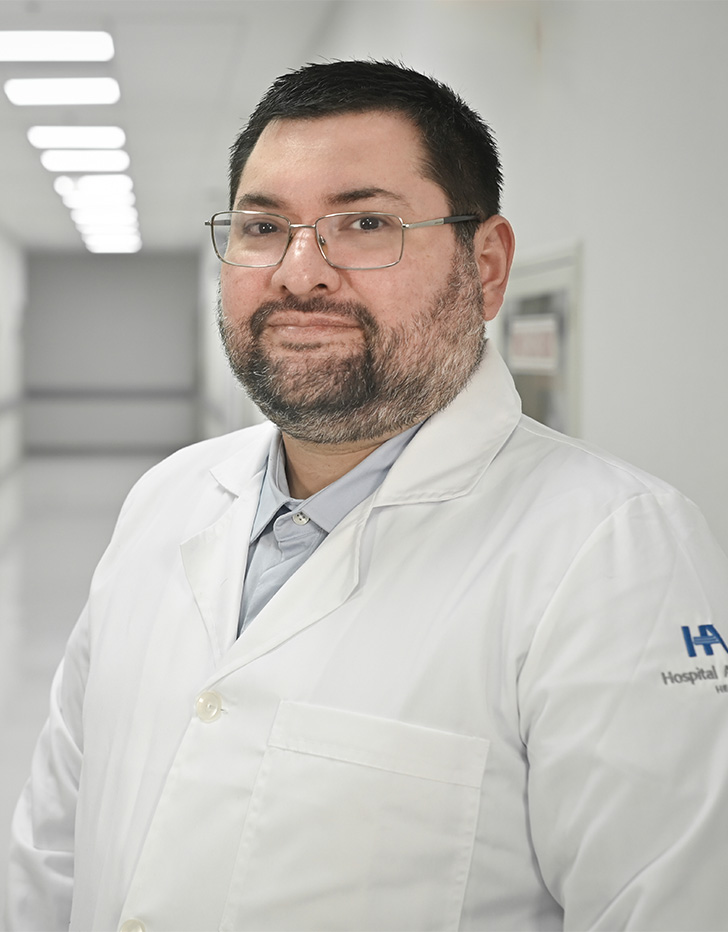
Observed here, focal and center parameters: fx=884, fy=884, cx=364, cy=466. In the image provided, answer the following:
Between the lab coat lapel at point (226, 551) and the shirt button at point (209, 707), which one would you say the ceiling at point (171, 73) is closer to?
the lab coat lapel at point (226, 551)

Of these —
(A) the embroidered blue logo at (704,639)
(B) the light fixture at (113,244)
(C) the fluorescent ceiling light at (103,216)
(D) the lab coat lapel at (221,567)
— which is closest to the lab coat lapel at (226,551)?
(D) the lab coat lapel at (221,567)

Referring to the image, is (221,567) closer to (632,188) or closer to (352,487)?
(352,487)

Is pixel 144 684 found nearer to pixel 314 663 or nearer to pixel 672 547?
pixel 314 663

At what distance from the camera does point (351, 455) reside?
4.19 feet

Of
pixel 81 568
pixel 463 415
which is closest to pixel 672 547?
pixel 463 415

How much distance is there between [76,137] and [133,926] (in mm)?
6923

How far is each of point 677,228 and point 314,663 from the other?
134 centimetres

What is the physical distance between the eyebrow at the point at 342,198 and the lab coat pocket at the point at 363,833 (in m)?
0.66

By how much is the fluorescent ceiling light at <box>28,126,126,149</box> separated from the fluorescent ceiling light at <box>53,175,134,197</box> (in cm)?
117

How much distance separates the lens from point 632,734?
91 centimetres

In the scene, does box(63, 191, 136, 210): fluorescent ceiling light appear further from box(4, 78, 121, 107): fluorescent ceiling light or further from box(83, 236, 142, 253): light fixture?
box(4, 78, 121, 107): fluorescent ceiling light

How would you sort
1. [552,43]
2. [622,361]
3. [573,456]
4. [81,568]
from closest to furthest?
[573,456]
[622,361]
[552,43]
[81,568]

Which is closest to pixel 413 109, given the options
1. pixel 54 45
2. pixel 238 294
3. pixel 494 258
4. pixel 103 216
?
pixel 494 258

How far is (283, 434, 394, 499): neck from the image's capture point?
1.26m
